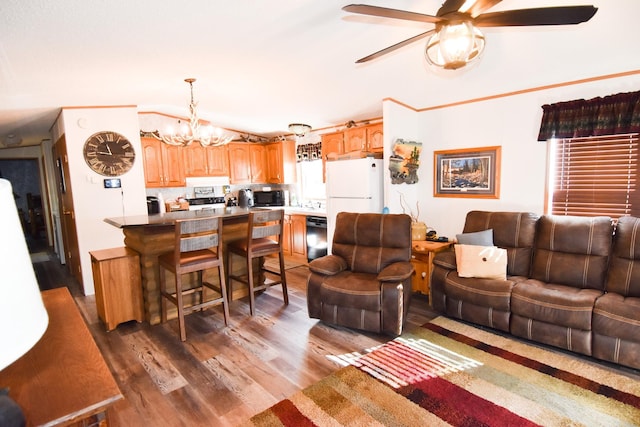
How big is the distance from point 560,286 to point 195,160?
5.39 m

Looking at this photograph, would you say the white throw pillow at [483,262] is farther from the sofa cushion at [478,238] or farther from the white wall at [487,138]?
the white wall at [487,138]

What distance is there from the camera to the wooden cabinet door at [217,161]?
19.5 ft

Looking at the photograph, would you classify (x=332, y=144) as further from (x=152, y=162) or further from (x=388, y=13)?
(x=388, y=13)

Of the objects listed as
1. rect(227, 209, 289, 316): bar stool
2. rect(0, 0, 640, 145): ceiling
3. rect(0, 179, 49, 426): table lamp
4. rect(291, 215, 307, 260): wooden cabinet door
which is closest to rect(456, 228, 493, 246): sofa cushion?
rect(0, 0, 640, 145): ceiling

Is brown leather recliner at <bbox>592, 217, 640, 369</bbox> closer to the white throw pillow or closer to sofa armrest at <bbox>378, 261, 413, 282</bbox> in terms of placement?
the white throw pillow

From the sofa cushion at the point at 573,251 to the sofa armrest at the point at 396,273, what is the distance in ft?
4.05

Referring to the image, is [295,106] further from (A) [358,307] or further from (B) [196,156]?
(A) [358,307]

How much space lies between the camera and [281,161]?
6398 millimetres

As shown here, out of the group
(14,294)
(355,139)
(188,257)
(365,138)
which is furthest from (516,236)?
(14,294)

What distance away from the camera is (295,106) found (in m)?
4.57

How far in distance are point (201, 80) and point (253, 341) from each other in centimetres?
277

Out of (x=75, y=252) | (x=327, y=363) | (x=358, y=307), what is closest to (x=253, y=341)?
(x=327, y=363)

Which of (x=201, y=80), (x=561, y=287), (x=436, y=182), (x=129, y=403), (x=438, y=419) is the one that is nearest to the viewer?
(x=438, y=419)

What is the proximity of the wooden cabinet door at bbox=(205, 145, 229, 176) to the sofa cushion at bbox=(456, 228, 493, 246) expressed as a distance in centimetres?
435
